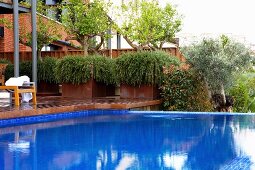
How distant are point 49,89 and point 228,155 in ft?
30.1

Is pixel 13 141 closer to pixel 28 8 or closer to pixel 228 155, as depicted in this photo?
pixel 228 155

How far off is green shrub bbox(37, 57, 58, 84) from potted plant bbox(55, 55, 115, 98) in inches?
39.9

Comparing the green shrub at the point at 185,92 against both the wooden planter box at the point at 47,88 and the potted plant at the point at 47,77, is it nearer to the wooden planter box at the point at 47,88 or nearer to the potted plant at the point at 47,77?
the potted plant at the point at 47,77

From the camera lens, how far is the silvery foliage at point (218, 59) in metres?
9.23

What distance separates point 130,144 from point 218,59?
15.6 ft

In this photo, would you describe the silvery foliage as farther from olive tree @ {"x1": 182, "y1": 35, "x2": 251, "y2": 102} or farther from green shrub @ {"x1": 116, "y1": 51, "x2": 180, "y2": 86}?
green shrub @ {"x1": 116, "y1": 51, "x2": 180, "y2": 86}

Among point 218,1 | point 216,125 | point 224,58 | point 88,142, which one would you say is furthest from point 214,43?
point 218,1

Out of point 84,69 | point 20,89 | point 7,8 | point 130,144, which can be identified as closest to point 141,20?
point 84,69

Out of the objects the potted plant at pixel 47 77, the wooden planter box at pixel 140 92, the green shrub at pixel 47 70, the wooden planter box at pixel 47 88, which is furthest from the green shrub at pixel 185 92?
the wooden planter box at pixel 47 88

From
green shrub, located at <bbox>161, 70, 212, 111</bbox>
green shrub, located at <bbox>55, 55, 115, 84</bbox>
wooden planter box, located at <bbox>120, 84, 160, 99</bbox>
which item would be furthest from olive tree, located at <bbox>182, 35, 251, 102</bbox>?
green shrub, located at <bbox>55, 55, 115, 84</bbox>

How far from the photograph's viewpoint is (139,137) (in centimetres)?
564

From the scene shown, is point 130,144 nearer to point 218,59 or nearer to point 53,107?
point 53,107

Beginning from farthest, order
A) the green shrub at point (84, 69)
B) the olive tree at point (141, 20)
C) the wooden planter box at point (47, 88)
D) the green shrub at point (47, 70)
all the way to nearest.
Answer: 1. the olive tree at point (141, 20)
2. the wooden planter box at point (47, 88)
3. the green shrub at point (47, 70)
4. the green shrub at point (84, 69)

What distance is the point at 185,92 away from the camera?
9586 mm
